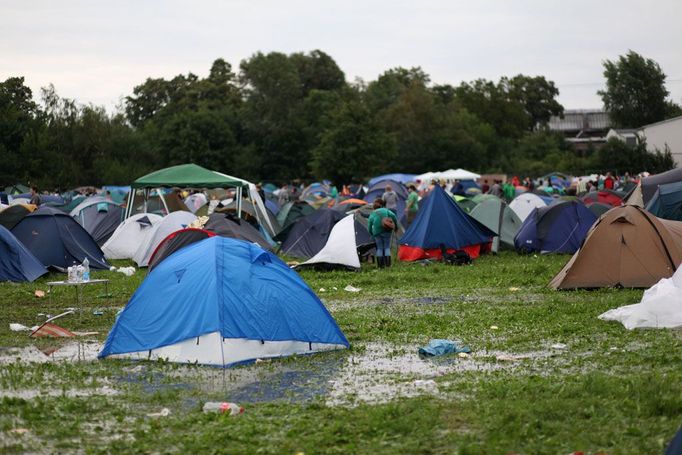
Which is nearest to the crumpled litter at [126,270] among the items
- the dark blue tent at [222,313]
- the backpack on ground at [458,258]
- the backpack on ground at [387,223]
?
the backpack on ground at [387,223]

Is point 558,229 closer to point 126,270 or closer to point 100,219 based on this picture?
point 126,270

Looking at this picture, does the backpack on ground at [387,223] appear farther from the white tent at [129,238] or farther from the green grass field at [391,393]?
the white tent at [129,238]

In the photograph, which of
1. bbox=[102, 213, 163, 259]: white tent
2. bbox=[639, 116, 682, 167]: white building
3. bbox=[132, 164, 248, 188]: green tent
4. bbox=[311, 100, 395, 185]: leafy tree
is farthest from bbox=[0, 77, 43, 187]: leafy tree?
bbox=[639, 116, 682, 167]: white building

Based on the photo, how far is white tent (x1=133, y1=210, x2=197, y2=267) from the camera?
1041 inches

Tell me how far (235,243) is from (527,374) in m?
4.11

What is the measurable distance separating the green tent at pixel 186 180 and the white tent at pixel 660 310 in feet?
61.8

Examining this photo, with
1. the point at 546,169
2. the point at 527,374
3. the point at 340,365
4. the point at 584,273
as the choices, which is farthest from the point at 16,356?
the point at 546,169

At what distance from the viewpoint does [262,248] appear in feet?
49.9

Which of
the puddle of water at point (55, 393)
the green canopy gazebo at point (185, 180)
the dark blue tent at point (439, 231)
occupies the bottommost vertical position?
the puddle of water at point (55, 393)

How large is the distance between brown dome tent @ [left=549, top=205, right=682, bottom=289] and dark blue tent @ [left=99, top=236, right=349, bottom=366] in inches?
282

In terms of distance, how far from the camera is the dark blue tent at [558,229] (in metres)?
27.0

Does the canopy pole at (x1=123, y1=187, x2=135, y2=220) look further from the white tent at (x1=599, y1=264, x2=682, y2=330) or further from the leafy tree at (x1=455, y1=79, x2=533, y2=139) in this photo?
the leafy tree at (x1=455, y1=79, x2=533, y2=139)

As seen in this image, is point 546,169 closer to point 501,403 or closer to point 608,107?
point 608,107

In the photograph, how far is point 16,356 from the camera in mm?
12711
